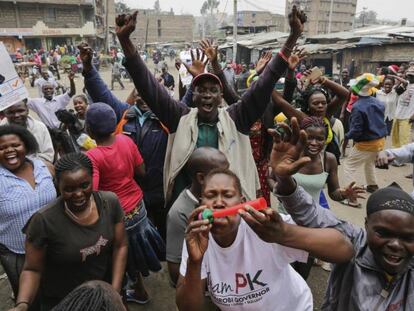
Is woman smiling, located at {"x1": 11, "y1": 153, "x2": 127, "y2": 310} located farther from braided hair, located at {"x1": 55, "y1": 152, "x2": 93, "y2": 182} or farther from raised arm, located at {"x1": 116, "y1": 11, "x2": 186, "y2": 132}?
raised arm, located at {"x1": 116, "y1": 11, "x2": 186, "y2": 132}

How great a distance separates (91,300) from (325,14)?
6839 centimetres

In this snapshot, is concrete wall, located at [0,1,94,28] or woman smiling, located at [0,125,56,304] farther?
concrete wall, located at [0,1,94,28]

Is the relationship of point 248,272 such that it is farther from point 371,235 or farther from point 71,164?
point 71,164

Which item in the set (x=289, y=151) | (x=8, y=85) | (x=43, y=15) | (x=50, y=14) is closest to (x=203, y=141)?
(x=289, y=151)

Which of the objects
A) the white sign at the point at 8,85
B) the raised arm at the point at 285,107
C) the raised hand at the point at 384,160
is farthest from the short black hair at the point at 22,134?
the raised hand at the point at 384,160

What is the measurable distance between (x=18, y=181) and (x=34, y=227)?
597 mm

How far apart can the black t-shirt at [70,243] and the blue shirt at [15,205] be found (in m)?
0.35

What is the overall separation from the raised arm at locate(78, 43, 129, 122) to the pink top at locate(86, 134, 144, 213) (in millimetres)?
725

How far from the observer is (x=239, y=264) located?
1594 millimetres

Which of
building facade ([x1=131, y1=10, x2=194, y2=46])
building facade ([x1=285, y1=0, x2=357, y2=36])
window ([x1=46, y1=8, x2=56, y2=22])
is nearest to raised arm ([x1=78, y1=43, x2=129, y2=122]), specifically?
window ([x1=46, y1=8, x2=56, y2=22])

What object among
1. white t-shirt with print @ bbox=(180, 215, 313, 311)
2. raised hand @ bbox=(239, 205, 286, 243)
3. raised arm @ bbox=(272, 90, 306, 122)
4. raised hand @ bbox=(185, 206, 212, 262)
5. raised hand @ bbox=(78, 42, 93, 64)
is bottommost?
white t-shirt with print @ bbox=(180, 215, 313, 311)

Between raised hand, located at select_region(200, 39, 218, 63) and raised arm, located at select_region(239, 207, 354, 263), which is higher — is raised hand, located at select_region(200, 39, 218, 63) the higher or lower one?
the higher one

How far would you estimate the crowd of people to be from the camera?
1.48 m

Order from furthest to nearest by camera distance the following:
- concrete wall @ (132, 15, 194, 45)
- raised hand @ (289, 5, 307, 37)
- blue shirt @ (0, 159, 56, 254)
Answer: concrete wall @ (132, 15, 194, 45), raised hand @ (289, 5, 307, 37), blue shirt @ (0, 159, 56, 254)
